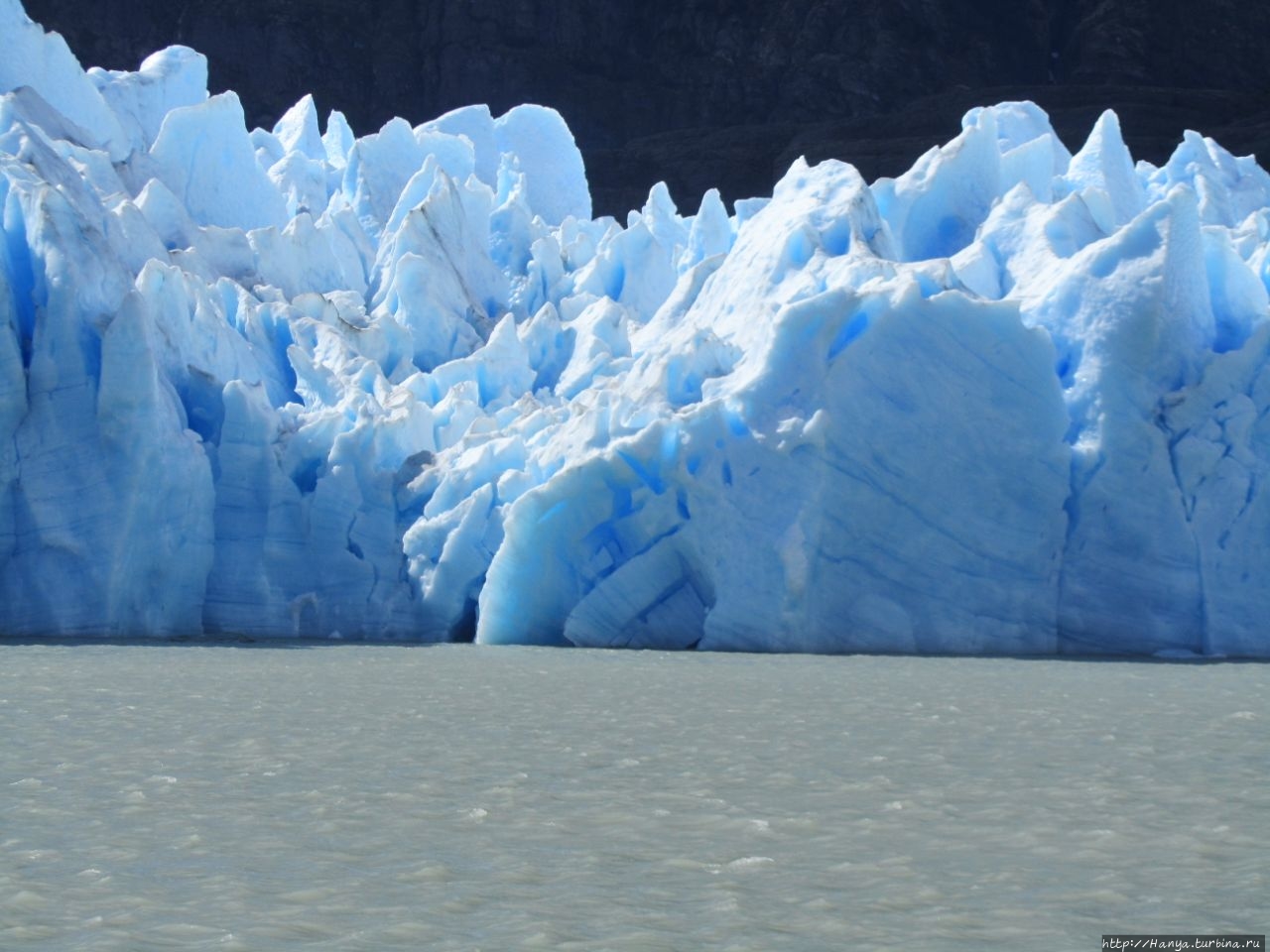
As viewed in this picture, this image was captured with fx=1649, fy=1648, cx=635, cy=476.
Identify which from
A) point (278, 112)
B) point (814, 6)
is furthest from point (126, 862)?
point (814, 6)

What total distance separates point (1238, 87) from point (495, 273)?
83.8 ft

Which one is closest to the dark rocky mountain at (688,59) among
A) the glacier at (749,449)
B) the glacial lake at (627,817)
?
the glacier at (749,449)

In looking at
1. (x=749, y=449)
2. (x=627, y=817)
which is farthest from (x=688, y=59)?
(x=627, y=817)

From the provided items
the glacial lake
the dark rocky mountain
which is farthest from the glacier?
the dark rocky mountain

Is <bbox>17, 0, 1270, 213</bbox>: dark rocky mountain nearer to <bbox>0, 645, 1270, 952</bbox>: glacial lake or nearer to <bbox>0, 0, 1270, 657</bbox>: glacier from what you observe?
<bbox>0, 0, 1270, 657</bbox>: glacier

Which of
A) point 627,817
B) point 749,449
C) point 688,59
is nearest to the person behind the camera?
point 627,817

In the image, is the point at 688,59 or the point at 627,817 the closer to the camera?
the point at 627,817

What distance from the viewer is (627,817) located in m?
4.70

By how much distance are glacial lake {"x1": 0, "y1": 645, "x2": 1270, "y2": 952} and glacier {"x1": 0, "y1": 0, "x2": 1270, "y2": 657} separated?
109 inches

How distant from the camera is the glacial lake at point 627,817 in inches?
140

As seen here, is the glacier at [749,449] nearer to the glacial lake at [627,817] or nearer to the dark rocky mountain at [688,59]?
the glacial lake at [627,817]

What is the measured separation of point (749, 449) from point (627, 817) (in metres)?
6.65

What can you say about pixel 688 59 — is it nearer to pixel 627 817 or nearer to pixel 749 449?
pixel 749 449

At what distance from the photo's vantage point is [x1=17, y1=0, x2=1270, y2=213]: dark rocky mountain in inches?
1474
